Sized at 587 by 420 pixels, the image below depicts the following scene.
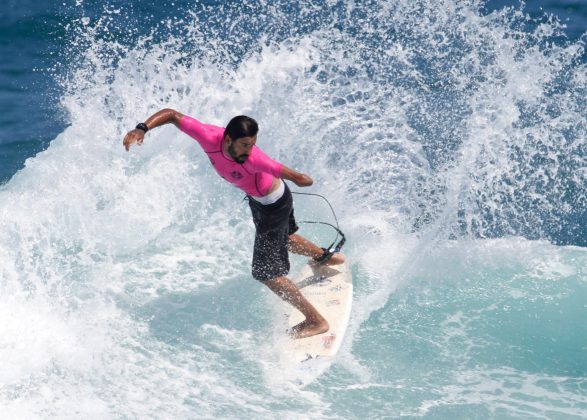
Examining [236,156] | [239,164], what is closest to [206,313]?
[239,164]

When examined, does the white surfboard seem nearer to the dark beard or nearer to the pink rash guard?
the pink rash guard

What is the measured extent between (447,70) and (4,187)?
6.61m

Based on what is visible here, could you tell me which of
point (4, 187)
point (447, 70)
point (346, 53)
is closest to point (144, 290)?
point (4, 187)

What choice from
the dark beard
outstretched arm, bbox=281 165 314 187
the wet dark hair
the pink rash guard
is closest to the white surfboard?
the pink rash guard

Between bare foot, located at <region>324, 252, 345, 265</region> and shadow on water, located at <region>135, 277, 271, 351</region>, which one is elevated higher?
bare foot, located at <region>324, 252, 345, 265</region>

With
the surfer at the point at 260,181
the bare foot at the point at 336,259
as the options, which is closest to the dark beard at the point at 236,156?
the surfer at the point at 260,181

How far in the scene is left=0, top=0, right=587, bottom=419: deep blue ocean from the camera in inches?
244

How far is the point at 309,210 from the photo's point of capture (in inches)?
349

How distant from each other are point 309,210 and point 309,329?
8.47 feet

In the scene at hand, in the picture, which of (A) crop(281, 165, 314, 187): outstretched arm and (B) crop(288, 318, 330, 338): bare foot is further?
(B) crop(288, 318, 330, 338): bare foot

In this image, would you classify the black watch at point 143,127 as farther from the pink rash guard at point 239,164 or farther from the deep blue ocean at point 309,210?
the deep blue ocean at point 309,210

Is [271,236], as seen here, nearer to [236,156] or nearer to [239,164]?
[239,164]

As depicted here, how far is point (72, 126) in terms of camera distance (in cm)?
1035

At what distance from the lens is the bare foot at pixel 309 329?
21.4 ft
